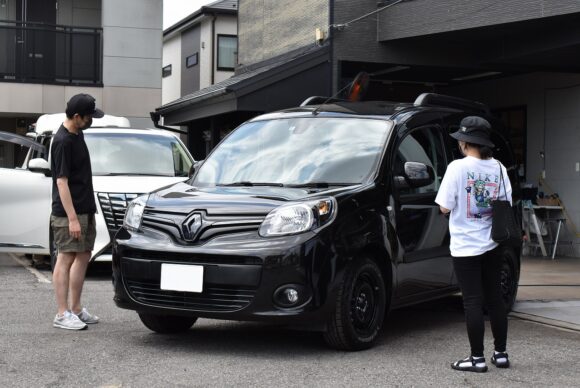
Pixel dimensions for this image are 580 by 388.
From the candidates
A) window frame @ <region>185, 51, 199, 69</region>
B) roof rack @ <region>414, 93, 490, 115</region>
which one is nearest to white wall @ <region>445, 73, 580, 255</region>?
roof rack @ <region>414, 93, 490, 115</region>

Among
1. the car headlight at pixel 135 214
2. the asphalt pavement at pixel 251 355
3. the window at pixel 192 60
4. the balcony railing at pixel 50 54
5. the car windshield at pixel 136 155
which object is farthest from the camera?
the window at pixel 192 60

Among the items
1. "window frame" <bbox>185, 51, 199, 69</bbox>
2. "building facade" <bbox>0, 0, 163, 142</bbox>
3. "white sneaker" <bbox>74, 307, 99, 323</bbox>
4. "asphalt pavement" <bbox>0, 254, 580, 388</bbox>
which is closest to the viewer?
"asphalt pavement" <bbox>0, 254, 580, 388</bbox>

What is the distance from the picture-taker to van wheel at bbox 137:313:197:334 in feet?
20.8

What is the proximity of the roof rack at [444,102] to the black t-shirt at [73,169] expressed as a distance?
2.76 meters

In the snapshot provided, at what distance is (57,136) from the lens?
21.7 ft

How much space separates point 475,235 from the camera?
216 inches

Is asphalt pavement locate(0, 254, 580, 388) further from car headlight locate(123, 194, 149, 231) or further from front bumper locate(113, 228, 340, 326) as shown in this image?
car headlight locate(123, 194, 149, 231)

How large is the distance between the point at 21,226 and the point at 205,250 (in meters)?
5.37

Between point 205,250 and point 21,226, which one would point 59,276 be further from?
point 21,226

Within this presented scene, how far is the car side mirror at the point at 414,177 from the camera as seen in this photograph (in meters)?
6.25

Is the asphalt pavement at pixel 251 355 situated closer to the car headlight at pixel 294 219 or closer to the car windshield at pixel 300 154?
the car headlight at pixel 294 219

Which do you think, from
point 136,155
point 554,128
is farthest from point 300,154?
point 554,128

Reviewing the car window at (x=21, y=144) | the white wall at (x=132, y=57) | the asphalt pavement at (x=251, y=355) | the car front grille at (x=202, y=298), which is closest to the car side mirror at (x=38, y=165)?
the car window at (x=21, y=144)

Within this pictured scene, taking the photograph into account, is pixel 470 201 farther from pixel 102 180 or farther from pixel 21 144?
pixel 21 144
